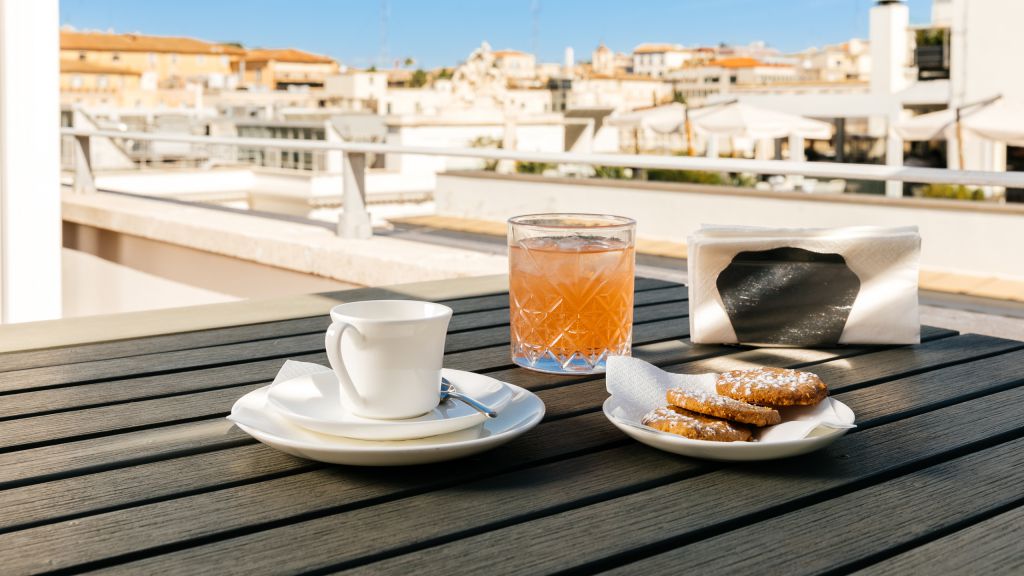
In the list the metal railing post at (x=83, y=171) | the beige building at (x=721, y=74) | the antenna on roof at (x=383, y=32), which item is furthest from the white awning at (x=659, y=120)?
the antenna on roof at (x=383, y=32)

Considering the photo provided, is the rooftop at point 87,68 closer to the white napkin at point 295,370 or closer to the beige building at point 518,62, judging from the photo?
the beige building at point 518,62

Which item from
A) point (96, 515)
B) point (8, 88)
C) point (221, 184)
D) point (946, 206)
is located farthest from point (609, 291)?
point (221, 184)

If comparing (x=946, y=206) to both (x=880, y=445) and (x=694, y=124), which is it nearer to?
(x=694, y=124)

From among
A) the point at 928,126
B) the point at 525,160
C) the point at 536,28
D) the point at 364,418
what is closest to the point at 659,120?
the point at 928,126

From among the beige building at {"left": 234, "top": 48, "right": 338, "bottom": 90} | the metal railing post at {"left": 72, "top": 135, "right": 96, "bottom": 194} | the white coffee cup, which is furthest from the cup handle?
the beige building at {"left": 234, "top": 48, "right": 338, "bottom": 90}

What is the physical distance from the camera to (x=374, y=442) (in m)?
0.75

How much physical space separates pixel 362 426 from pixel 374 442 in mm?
19

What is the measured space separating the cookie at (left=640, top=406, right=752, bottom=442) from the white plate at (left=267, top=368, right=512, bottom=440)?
12 cm

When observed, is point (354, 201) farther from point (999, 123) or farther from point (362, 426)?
point (999, 123)

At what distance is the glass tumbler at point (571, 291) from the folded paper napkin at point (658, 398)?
157 millimetres

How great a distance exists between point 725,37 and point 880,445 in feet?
372

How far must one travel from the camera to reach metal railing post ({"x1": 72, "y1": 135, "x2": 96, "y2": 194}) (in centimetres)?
443

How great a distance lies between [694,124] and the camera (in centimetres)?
1298

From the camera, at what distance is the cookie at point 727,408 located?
0.77 meters
